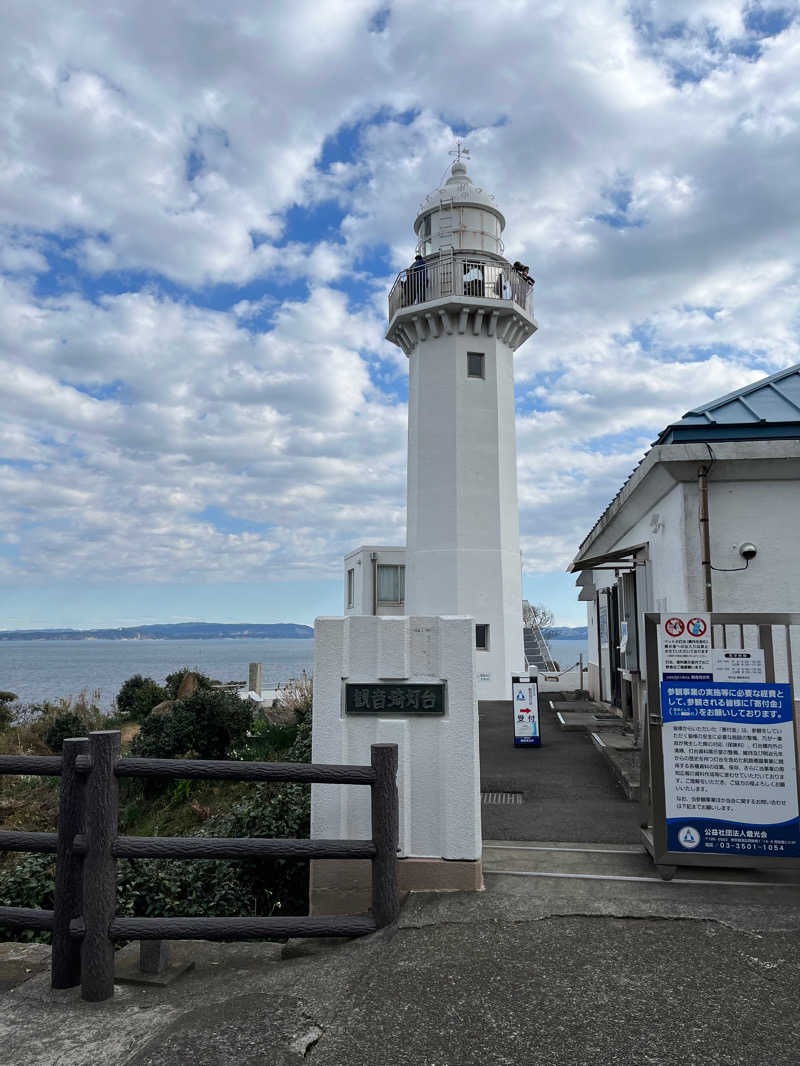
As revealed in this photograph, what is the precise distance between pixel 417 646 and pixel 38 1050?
2823 millimetres

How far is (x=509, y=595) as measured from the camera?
851 inches

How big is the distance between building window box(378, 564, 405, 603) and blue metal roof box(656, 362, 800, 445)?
68.3ft

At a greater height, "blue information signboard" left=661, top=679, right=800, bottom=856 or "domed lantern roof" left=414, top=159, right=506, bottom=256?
"domed lantern roof" left=414, top=159, right=506, bottom=256

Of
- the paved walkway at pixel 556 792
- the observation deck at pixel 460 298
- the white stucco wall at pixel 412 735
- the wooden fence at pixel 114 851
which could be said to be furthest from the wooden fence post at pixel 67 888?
the observation deck at pixel 460 298

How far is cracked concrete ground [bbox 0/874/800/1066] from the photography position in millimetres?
2984

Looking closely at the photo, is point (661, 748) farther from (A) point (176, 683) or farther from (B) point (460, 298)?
(A) point (176, 683)

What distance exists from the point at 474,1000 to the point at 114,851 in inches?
73.9

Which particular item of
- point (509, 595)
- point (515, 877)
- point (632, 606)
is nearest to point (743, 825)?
point (515, 877)

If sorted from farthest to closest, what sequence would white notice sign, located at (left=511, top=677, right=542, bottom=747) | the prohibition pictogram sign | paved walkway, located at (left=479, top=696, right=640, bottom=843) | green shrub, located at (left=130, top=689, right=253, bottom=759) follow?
green shrub, located at (left=130, top=689, right=253, bottom=759) → white notice sign, located at (left=511, top=677, right=542, bottom=747) → paved walkway, located at (left=479, top=696, right=640, bottom=843) → the prohibition pictogram sign

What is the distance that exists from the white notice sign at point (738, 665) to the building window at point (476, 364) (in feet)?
60.7

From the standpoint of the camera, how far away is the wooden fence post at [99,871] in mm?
3592

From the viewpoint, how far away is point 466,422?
22188 mm

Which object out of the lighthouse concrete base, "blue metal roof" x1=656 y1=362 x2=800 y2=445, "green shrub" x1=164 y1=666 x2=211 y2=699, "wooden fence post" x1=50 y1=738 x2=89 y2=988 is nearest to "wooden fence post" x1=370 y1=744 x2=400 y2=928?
the lighthouse concrete base

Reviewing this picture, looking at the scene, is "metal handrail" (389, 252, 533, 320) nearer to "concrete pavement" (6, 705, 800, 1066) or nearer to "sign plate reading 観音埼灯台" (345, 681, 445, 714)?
"sign plate reading 観音埼灯台" (345, 681, 445, 714)
